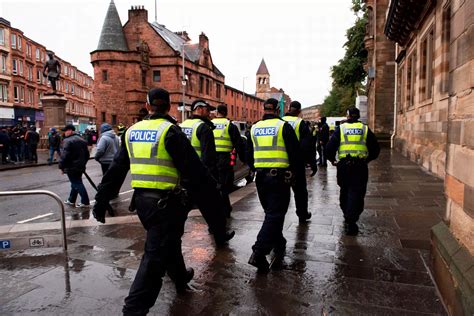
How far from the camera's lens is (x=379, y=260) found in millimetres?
4453

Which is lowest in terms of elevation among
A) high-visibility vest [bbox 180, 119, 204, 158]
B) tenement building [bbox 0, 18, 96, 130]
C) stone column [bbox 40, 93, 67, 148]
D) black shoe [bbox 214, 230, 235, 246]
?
black shoe [bbox 214, 230, 235, 246]

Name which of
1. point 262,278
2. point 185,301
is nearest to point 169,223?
point 185,301

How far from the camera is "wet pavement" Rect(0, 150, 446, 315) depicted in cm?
341

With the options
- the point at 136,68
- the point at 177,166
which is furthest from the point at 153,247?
the point at 136,68

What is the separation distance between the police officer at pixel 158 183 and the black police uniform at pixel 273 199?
1.21 meters

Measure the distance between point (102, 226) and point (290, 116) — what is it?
3.52 metres

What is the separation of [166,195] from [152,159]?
30 cm

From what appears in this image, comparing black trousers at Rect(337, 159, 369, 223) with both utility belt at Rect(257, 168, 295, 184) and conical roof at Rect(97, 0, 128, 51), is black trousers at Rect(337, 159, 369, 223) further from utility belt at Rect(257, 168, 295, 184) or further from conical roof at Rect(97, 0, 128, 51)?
conical roof at Rect(97, 0, 128, 51)

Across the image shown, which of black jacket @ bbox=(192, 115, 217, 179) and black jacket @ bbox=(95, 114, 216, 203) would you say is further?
black jacket @ bbox=(192, 115, 217, 179)

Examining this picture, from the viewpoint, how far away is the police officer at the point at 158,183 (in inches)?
A: 117

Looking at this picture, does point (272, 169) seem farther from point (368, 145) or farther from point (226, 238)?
point (368, 145)

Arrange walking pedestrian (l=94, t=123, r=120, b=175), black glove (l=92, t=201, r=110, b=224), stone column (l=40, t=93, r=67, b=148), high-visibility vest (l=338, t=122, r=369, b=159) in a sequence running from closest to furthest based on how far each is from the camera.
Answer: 1. black glove (l=92, t=201, r=110, b=224)
2. high-visibility vest (l=338, t=122, r=369, b=159)
3. walking pedestrian (l=94, t=123, r=120, b=175)
4. stone column (l=40, t=93, r=67, b=148)

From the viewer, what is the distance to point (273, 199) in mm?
4238

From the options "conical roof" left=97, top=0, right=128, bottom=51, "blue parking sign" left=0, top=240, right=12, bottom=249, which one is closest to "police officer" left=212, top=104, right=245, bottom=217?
"blue parking sign" left=0, top=240, right=12, bottom=249
